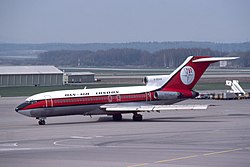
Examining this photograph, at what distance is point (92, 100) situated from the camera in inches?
2269

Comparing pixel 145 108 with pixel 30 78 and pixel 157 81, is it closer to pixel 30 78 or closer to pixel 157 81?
pixel 157 81

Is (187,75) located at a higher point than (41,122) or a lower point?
higher

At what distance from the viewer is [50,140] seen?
1688 inches

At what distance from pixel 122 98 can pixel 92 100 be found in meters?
2.84

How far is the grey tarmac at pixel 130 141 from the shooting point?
106ft

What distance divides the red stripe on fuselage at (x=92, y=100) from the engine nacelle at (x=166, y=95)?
0.48 m

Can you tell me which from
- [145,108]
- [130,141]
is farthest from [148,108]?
[130,141]

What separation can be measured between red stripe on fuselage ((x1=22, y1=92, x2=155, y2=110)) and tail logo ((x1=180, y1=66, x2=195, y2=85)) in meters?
3.53

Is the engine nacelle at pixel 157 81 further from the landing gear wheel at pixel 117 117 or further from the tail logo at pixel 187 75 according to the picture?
the landing gear wheel at pixel 117 117

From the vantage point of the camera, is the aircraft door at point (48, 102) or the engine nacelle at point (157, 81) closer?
the aircraft door at point (48, 102)

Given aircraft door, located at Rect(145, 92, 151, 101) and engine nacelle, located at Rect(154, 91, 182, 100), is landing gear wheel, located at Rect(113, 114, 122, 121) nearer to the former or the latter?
aircraft door, located at Rect(145, 92, 151, 101)

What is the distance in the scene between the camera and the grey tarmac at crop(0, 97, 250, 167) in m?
32.3

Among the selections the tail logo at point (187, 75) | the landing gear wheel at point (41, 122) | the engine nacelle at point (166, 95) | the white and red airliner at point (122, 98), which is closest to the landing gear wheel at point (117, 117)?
the white and red airliner at point (122, 98)

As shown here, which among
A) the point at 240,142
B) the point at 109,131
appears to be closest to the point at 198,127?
the point at 109,131
